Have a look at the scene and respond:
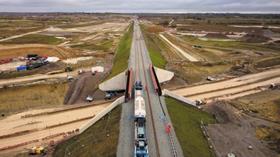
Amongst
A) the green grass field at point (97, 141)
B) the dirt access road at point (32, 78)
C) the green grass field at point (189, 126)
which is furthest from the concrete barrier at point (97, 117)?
the dirt access road at point (32, 78)

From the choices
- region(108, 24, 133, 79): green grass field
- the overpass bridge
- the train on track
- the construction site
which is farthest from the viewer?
region(108, 24, 133, 79): green grass field

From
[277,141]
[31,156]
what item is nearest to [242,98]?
[277,141]

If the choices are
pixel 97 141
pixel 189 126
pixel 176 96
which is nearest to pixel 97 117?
pixel 97 141

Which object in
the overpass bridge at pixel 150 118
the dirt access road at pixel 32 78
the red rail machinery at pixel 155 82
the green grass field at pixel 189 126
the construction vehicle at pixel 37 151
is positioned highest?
the red rail machinery at pixel 155 82

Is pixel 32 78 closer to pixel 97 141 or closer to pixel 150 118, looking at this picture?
pixel 97 141

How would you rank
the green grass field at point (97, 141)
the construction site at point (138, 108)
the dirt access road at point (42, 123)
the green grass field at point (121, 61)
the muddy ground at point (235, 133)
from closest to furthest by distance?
the green grass field at point (97, 141) < the construction site at point (138, 108) < the muddy ground at point (235, 133) < the dirt access road at point (42, 123) < the green grass field at point (121, 61)

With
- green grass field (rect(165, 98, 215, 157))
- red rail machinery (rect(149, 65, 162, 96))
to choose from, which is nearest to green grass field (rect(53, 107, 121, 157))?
green grass field (rect(165, 98, 215, 157))

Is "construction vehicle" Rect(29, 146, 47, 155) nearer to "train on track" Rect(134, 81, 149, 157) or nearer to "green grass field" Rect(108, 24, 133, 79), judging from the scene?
"train on track" Rect(134, 81, 149, 157)

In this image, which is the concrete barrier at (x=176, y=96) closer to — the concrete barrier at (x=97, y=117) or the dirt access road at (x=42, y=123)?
the concrete barrier at (x=97, y=117)

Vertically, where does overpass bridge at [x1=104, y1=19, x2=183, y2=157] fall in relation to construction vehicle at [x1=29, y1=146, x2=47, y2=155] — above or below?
above
